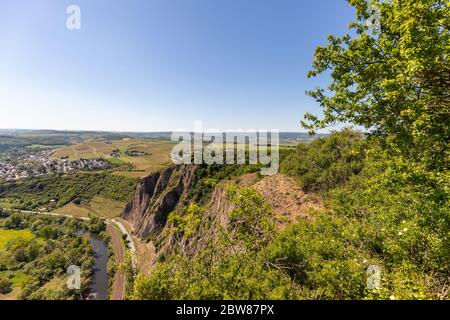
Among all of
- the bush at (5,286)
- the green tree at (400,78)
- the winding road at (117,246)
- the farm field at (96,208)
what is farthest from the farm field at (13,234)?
the green tree at (400,78)

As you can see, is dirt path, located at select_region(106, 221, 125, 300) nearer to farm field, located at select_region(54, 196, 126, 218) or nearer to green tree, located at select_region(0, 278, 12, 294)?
farm field, located at select_region(54, 196, 126, 218)

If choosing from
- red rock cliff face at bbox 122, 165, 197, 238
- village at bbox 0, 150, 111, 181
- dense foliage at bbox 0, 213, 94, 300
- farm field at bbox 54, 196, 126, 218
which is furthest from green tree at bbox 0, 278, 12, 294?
village at bbox 0, 150, 111, 181

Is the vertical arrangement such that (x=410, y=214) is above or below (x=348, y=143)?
below

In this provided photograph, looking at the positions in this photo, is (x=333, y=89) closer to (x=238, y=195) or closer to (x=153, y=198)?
(x=238, y=195)

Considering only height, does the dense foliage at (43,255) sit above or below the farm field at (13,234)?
above

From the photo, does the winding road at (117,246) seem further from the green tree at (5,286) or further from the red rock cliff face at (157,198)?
the green tree at (5,286)
